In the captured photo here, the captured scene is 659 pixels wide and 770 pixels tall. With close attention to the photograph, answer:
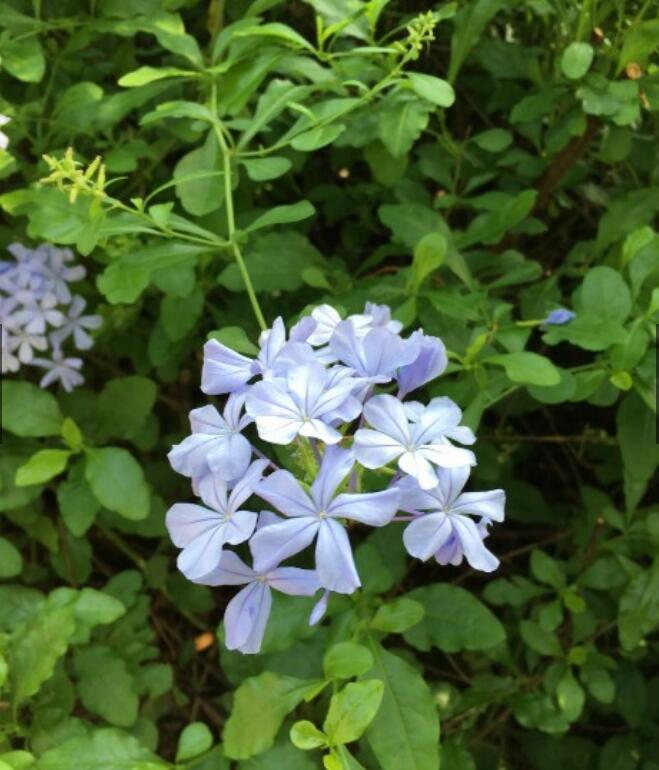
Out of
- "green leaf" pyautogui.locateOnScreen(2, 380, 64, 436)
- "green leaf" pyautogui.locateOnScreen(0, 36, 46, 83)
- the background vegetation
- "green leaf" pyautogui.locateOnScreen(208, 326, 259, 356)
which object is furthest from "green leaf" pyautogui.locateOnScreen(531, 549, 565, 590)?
"green leaf" pyautogui.locateOnScreen(0, 36, 46, 83)

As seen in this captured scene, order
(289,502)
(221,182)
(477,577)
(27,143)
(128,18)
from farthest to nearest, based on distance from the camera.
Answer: (477,577) → (27,143) → (128,18) → (221,182) → (289,502)

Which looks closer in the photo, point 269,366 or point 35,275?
point 269,366

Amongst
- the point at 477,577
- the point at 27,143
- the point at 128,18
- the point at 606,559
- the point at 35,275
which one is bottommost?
the point at 477,577

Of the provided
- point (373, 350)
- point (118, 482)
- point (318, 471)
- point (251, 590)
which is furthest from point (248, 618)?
point (118, 482)

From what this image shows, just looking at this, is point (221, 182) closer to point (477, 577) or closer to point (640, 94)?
point (640, 94)

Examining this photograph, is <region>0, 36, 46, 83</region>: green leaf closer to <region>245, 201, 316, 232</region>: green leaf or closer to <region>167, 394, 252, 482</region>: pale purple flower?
<region>245, 201, 316, 232</region>: green leaf

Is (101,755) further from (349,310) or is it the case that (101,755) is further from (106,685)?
(349,310)

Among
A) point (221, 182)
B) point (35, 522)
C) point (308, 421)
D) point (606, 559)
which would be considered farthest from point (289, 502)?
point (35, 522)
